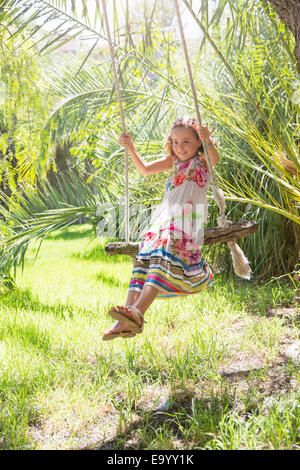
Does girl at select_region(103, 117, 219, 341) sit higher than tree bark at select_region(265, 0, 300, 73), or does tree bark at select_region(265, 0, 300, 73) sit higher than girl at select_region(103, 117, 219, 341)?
tree bark at select_region(265, 0, 300, 73)

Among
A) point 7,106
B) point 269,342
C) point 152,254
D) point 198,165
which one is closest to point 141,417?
point 152,254

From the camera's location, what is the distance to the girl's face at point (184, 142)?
223 cm

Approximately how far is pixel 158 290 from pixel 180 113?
2.16 metres

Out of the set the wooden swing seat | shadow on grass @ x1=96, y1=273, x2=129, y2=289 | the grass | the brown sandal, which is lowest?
shadow on grass @ x1=96, y1=273, x2=129, y2=289

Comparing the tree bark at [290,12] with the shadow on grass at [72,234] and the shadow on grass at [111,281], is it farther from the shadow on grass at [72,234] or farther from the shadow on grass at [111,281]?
the shadow on grass at [72,234]

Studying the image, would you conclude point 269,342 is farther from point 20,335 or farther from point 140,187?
point 140,187

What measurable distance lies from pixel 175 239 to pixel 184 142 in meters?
0.51

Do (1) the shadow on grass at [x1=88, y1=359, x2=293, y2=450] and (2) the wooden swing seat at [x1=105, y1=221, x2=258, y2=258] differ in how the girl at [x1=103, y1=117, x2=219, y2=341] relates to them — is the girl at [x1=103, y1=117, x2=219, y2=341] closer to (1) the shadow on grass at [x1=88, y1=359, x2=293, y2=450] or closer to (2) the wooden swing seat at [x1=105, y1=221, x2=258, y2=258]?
(2) the wooden swing seat at [x1=105, y1=221, x2=258, y2=258]

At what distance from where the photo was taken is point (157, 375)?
A: 2391 millimetres

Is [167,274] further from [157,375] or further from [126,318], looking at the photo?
[157,375]

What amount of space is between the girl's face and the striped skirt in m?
0.54

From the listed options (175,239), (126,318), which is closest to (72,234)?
(175,239)

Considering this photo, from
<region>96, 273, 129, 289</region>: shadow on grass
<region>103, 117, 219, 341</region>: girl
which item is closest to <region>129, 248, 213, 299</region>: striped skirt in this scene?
<region>103, 117, 219, 341</region>: girl

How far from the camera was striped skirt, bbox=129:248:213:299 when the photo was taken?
198 centimetres
